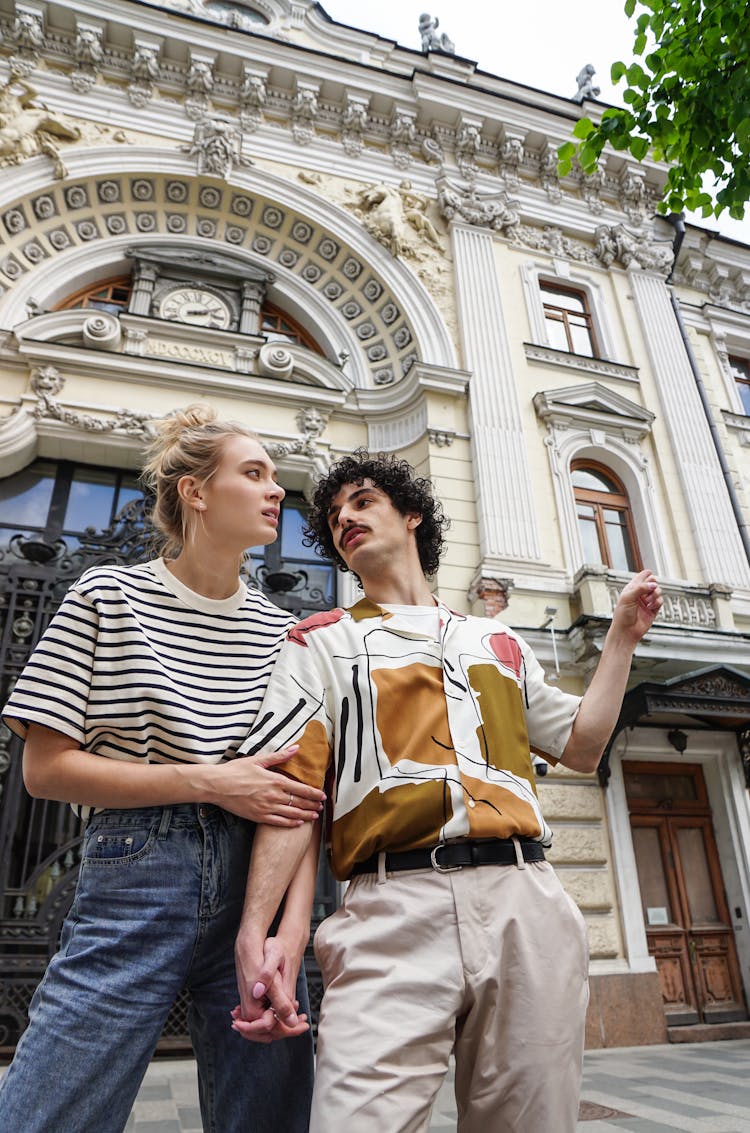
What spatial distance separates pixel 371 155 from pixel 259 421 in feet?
16.8

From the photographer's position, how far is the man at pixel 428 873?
1382 mm

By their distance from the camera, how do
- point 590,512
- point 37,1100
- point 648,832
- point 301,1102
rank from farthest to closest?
point 590,512 → point 648,832 → point 301,1102 → point 37,1100

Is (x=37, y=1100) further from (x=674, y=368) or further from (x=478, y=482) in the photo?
(x=674, y=368)

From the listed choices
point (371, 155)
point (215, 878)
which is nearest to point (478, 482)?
point (371, 155)

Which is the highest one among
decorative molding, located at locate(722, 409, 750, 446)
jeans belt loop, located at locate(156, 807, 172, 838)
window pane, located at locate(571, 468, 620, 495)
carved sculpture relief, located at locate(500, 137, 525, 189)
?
carved sculpture relief, located at locate(500, 137, 525, 189)

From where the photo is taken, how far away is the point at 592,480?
32.7 ft

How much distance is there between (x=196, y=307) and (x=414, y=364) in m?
3.03

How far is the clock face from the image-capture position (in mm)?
9367

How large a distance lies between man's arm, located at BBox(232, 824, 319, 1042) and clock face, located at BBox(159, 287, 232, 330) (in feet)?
Result: 28.7

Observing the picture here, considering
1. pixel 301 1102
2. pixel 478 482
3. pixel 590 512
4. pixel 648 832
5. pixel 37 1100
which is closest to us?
pixel 37 1100

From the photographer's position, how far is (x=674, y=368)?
1078 centimetres

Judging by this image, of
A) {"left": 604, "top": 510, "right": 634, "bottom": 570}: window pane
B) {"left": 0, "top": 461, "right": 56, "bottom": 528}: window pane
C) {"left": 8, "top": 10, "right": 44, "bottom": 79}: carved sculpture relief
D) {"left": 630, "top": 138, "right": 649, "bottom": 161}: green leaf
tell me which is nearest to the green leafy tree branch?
{"left": 630, "top": 138, "right": 649, "bottom": 161}: green leaf

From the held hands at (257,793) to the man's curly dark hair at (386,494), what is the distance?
30.7 inches

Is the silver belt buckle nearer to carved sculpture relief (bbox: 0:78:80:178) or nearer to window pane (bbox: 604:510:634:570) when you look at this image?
window pane (bbox: 604:510:634:570)
